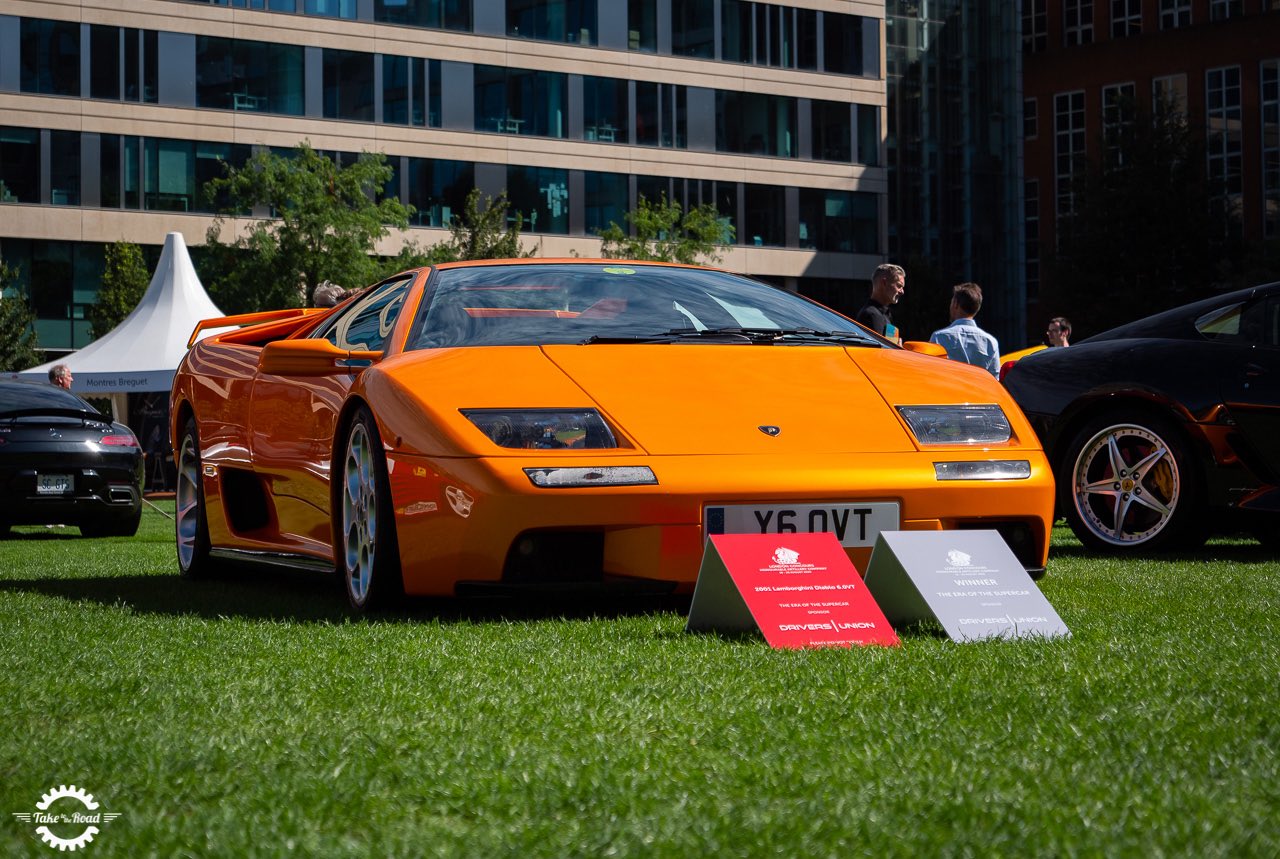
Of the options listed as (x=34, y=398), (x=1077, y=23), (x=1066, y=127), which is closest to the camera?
(x=34, y=398)

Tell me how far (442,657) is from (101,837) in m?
1.99

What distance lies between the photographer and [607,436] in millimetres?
5625

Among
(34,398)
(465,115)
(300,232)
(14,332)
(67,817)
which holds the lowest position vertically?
(67,817)

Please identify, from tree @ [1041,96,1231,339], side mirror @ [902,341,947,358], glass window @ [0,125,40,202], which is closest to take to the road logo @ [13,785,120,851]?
side mirror @ [902,341,947,358]

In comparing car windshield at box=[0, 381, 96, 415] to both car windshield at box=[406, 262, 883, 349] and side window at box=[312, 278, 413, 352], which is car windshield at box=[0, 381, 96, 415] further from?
car windshield at box=[406, 262, 883, 349]

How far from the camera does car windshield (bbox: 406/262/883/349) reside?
6.44m

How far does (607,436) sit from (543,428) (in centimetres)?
20

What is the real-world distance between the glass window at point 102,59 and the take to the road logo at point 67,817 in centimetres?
4372

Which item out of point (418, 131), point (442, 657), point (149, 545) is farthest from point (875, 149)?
point (442, 657)

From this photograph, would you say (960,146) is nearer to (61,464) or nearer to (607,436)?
(61,464)

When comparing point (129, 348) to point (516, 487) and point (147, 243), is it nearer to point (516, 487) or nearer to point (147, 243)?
point (516, 487)

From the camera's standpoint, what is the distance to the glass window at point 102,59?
43812 mm

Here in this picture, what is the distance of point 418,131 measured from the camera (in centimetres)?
4725

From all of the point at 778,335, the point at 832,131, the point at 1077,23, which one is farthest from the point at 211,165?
the point at 1077,23
